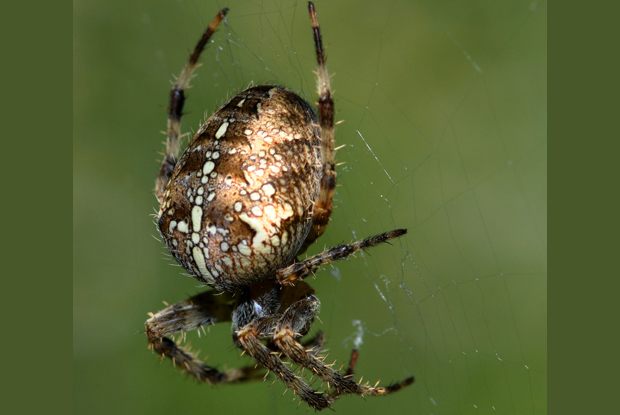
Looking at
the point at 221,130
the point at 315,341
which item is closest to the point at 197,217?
the point at 221,130

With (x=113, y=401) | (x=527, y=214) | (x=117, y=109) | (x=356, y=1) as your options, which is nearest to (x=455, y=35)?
(x=356, y=1)

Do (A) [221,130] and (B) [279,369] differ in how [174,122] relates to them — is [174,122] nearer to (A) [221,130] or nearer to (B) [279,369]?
(A) [221,130]

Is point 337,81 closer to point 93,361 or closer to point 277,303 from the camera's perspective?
point 277,303

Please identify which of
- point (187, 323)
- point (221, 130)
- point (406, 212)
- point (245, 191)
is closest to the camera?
point (245, 191)

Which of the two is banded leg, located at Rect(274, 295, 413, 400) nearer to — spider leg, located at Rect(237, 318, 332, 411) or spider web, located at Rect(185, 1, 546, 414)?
spider leg, located at Rect(237, 318, 332, 411)

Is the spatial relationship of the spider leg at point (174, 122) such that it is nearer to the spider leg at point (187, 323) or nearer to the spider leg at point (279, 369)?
the spider leg at point (187, 323)

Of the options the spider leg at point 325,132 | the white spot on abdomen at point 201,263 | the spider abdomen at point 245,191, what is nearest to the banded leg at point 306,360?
the spider abdomen at point 245,191
